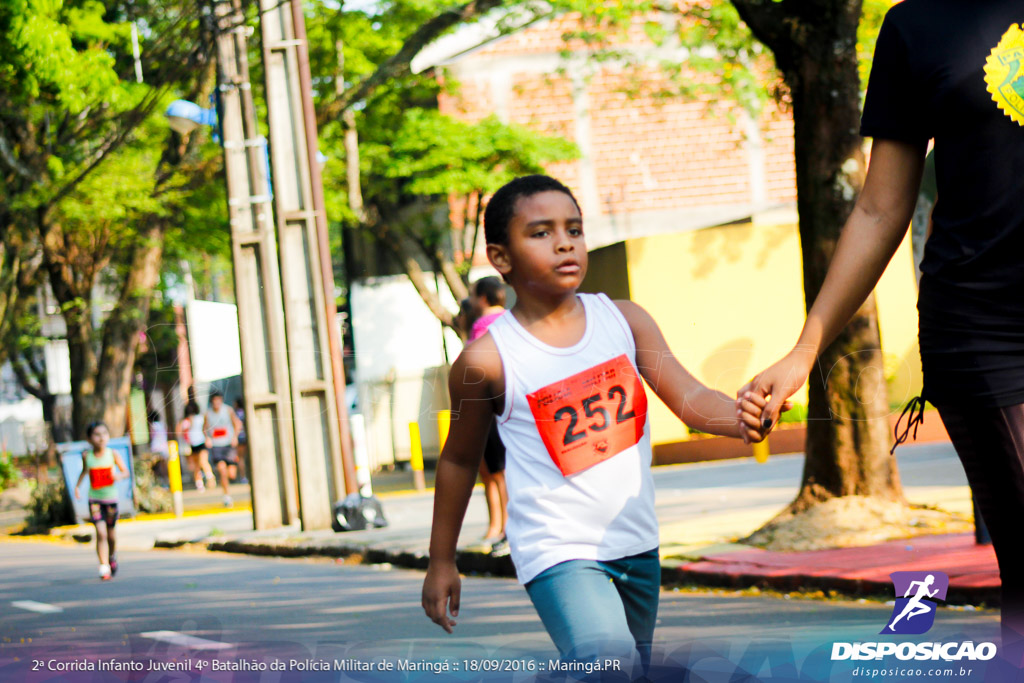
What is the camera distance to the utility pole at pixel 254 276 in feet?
44.0

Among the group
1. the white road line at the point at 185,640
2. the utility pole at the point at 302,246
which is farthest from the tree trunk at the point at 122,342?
the white road line at the point at 185,640

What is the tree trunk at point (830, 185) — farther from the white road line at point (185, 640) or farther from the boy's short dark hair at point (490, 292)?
the white road line at point (185, 640)

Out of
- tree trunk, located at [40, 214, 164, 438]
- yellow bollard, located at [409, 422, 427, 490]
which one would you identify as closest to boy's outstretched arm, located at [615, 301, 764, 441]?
yellow bollard, located at [409, 422, 427, 490]

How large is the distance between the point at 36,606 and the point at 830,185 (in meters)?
6.20

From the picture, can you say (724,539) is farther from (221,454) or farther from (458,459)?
(221,454)

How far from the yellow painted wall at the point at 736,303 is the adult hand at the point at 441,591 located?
1.38 meters

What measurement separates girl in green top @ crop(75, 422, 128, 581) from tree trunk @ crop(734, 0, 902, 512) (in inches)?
229

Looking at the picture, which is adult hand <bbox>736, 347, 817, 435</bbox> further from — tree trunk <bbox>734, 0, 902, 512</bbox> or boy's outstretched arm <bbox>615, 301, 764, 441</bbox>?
tree trunk <bbox>734, 0, 902, 512</bbox>

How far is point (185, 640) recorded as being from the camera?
706cm

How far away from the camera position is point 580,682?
2.75 metres

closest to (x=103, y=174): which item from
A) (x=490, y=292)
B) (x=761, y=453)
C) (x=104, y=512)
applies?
(x=104, y=512)

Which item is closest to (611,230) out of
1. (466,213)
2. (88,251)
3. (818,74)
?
(466,213)

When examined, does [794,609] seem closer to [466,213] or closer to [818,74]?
[818,74]

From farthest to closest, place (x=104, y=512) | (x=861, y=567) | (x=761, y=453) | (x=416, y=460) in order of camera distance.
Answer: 1. (x=416, y=460)
2. (x=761, y=453)
3. (x=104, y=512)
4. (x=861, y=567)
